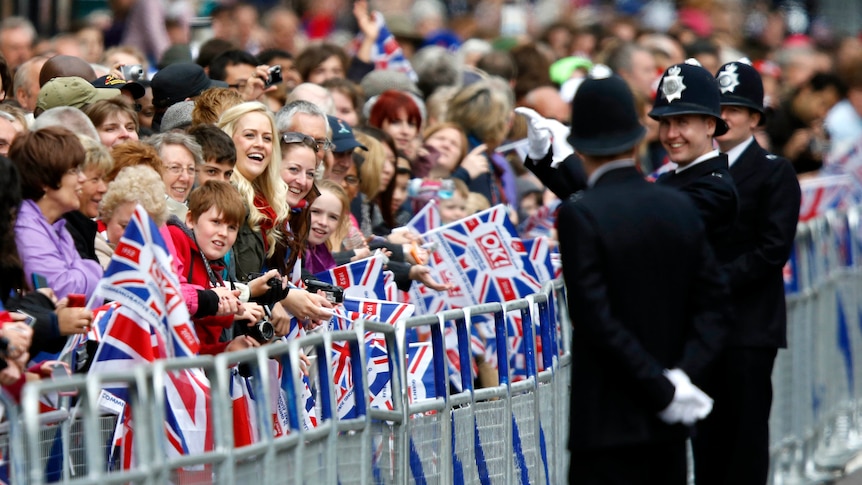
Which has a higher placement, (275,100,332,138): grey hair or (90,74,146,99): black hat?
(90,74,146,99): black hat

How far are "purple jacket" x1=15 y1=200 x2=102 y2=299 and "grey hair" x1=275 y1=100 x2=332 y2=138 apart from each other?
8.39 feet

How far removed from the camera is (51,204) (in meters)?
6.24

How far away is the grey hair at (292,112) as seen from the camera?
8.77 meters

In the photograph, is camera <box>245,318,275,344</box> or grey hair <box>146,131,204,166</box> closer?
camera <box>245,318,275,344</box>

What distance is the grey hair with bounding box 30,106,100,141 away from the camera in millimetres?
7156

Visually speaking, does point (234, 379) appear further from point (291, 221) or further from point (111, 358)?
point (291, 221)

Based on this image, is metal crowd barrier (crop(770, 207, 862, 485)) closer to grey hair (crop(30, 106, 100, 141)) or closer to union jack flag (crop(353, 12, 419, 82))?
union jack flag (crop(353, 12, 419, 82))

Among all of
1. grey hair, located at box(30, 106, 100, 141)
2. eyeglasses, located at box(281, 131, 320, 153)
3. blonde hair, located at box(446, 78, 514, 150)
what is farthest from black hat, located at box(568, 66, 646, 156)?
blonde hair, located at box(446, 78, 514, 150)

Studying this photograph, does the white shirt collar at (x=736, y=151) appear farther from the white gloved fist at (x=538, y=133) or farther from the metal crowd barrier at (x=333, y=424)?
the metal crowd barrier at (x=333, y=424)

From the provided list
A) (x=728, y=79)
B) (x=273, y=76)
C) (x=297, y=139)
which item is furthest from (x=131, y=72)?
(x=728, y=79)

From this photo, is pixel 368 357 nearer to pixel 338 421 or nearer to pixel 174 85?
pixel 338 421

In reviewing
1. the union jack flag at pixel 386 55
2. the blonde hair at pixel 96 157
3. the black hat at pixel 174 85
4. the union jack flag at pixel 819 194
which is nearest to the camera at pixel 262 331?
the blonde hair at pixel 96 157

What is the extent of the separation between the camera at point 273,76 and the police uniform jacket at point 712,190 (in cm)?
273

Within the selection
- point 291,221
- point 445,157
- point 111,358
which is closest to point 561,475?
point 291,221
